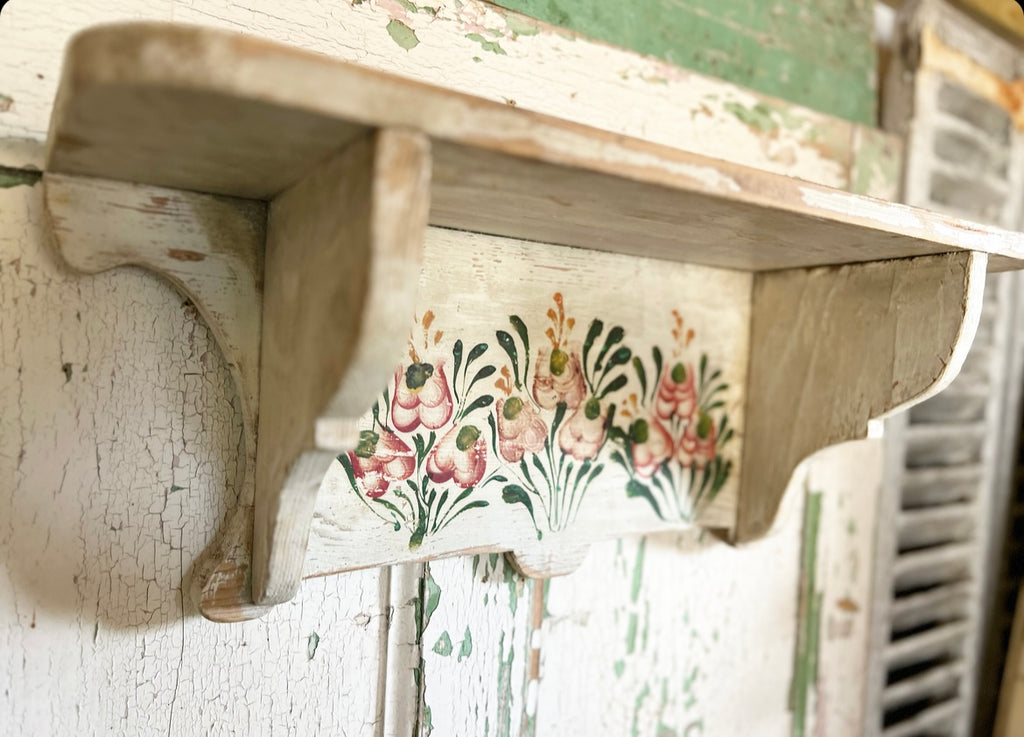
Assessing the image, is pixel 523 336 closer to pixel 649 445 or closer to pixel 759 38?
pixel 649 445

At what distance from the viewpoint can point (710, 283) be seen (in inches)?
25.9

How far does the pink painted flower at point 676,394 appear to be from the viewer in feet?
2.11

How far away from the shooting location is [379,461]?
511mm

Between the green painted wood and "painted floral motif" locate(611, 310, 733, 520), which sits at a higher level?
the green painted wood

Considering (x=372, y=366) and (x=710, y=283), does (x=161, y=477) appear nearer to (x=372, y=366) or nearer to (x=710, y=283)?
(x=372, y=366)

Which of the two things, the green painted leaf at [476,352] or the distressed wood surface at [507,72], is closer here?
the distressed wood surface at [507,72]

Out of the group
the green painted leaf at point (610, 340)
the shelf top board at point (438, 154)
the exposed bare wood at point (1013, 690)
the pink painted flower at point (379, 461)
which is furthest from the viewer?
the exposed bare wood at point (1013, 690)

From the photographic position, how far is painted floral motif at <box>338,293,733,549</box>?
20.4 inches

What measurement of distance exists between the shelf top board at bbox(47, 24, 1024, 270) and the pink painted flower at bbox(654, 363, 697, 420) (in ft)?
0.51

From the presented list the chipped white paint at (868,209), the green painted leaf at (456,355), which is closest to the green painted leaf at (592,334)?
the green painted leaf at (456,355)

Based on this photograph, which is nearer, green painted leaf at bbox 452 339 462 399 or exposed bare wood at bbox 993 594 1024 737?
green painted leaf at bbox 452 339 462 399

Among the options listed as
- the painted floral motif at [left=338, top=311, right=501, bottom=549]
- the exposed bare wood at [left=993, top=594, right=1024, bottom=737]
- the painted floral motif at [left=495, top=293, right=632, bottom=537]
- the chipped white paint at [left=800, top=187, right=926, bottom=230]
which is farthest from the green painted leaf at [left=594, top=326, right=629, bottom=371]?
the exposed bare wood at [left=993, top=594, right=1024, bottom=737]

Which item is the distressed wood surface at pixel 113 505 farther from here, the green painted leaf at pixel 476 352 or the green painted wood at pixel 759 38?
the green painted wood at pixel 759 38

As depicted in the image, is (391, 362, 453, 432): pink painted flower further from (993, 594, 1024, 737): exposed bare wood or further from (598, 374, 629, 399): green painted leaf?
(993, 594, 1024, 737): exposed bare wood
